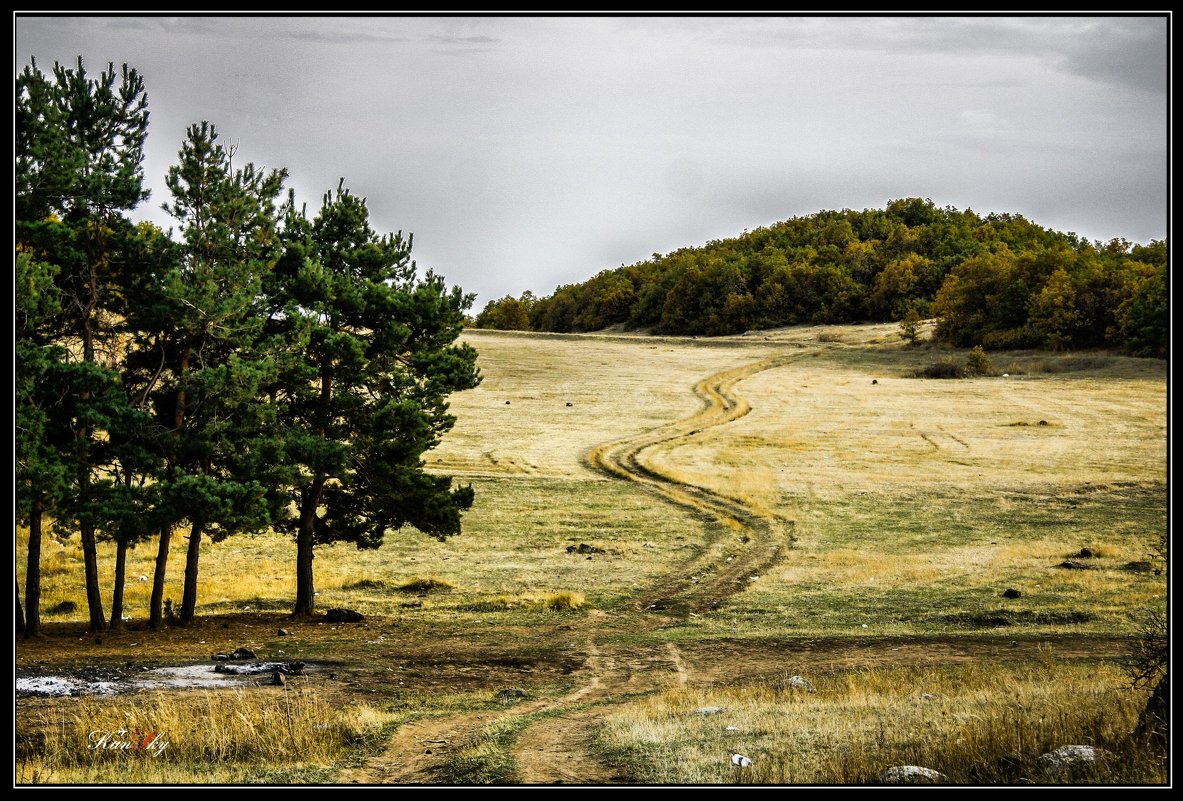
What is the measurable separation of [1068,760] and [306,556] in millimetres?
20280

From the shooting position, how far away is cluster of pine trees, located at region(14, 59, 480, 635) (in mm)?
20828

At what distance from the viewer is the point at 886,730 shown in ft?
45.6

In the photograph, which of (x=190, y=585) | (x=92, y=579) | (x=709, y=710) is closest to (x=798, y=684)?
(x=709, y=710)

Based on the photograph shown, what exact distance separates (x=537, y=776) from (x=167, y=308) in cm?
1394

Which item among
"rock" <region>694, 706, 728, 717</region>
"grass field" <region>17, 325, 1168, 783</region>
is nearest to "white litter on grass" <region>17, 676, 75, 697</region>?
"grass field" <region>17, 325, 1168, 783</region>

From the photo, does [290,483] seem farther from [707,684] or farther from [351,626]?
[707,684]

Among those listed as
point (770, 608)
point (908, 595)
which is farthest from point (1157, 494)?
point (770, 608)

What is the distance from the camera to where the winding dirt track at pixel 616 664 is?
1350 cm

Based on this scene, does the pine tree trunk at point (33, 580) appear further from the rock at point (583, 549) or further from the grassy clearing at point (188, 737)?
the rock at point (583, 549)

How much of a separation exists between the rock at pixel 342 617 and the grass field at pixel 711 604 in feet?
2.83

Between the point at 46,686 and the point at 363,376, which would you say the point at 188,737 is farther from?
the point at 363,376

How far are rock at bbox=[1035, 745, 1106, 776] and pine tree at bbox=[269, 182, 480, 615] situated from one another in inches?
700
